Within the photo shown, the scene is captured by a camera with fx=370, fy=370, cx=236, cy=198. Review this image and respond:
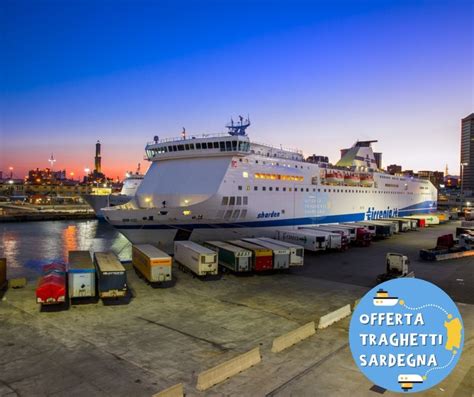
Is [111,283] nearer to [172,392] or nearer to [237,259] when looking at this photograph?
[237,259]

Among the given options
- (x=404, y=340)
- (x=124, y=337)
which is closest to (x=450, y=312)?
(x=404, y=340)

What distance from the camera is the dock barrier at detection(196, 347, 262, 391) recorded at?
10969 mm

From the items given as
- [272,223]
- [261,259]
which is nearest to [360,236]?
[272,223]

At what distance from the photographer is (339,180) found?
50844mm

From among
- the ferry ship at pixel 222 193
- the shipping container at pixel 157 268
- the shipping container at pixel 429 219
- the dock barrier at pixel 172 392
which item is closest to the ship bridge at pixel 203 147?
the ferry ship at pixel 222 193

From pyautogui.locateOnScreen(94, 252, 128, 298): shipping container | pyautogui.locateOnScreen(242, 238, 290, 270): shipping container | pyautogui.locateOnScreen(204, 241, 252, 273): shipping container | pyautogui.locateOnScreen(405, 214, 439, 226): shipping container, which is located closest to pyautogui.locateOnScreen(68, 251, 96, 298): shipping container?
pyautogui.locateOnScreen(94, 252, 128, 298): shipping container

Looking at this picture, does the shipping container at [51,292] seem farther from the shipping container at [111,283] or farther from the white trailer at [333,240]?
the white trailer at [333,240]

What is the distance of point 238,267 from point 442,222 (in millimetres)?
71692

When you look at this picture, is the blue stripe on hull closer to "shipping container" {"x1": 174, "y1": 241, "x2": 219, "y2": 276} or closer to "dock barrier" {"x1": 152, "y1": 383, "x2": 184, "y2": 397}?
"shipping container" {"x1": 174, "y1": 241, "x2": 219, "y2": 276}

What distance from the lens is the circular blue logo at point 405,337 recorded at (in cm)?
583

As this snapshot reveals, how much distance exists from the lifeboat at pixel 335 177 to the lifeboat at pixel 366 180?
7.40 meters

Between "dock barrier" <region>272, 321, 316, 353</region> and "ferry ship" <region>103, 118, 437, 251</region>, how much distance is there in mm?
19031

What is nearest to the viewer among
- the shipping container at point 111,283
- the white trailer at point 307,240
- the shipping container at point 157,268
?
the shipping container at point 111,283

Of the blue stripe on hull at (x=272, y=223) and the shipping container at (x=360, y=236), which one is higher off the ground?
the blue stripe on hull at (x=272, y=223)
